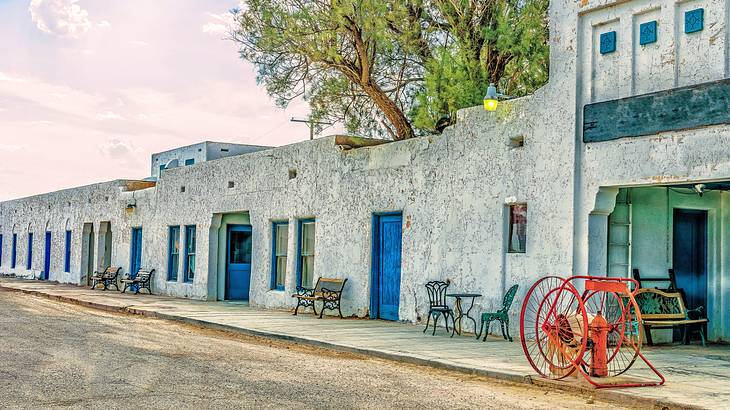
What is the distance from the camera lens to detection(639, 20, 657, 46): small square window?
40.3 feet

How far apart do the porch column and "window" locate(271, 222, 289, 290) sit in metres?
9.79

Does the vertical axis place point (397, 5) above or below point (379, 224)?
above

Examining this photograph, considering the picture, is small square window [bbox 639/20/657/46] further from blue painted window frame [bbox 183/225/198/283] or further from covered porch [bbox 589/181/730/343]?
blue painted window frame [bbox 183/225/198/283]

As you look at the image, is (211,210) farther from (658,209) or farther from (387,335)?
(658,209)

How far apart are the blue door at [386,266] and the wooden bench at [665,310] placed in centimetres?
516

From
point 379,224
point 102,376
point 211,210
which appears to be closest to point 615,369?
point 102,376

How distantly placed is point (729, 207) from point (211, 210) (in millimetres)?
14423

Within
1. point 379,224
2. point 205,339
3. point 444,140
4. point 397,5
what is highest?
point 397,5

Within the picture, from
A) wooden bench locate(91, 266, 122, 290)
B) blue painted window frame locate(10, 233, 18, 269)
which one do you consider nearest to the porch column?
wooden bench locate(91, 266, 122, 290)

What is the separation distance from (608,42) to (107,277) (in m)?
21.4

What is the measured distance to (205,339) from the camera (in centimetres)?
1438

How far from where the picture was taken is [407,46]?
68.8 feet

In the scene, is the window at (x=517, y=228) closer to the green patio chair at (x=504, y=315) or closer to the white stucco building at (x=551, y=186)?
the white stucco building at (x=551, y=186)

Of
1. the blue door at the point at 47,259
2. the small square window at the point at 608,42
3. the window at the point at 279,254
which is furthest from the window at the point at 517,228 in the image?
the blue door at the point at 47,259
